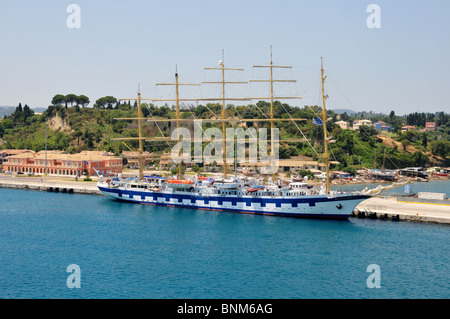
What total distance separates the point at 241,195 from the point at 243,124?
6690cm

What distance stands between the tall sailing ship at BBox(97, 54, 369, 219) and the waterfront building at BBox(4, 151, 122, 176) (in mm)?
22357

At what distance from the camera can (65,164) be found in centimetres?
8419

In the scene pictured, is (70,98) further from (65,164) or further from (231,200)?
(231,200)

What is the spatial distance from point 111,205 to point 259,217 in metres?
20.0

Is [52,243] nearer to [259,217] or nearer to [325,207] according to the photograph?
[259,217]

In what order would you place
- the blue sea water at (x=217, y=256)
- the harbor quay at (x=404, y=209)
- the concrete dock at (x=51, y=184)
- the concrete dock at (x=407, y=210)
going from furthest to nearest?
the concrete dock at (x=51, y=184)
the harbor quay at (x=404, y=209)
the concrete dock at (x=407, y=210)
the blue sea water at (x=217, y=256)

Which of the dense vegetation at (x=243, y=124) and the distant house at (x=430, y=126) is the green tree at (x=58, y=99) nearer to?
the dense vegetation at (x=243, y=124)

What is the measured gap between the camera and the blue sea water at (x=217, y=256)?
26906mm

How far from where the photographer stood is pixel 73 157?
84750mm

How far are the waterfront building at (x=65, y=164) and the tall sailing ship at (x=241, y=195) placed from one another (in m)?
22.4

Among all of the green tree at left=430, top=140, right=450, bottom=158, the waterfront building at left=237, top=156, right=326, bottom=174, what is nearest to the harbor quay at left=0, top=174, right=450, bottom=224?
the waterfront building at left=237, top=156, right=326, bottom=174

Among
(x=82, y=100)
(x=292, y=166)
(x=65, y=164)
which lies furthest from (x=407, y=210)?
(x=82, y=100)

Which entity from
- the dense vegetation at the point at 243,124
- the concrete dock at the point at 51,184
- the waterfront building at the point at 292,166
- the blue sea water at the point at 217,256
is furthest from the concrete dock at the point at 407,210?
the concrete dock at the point at 51,184
